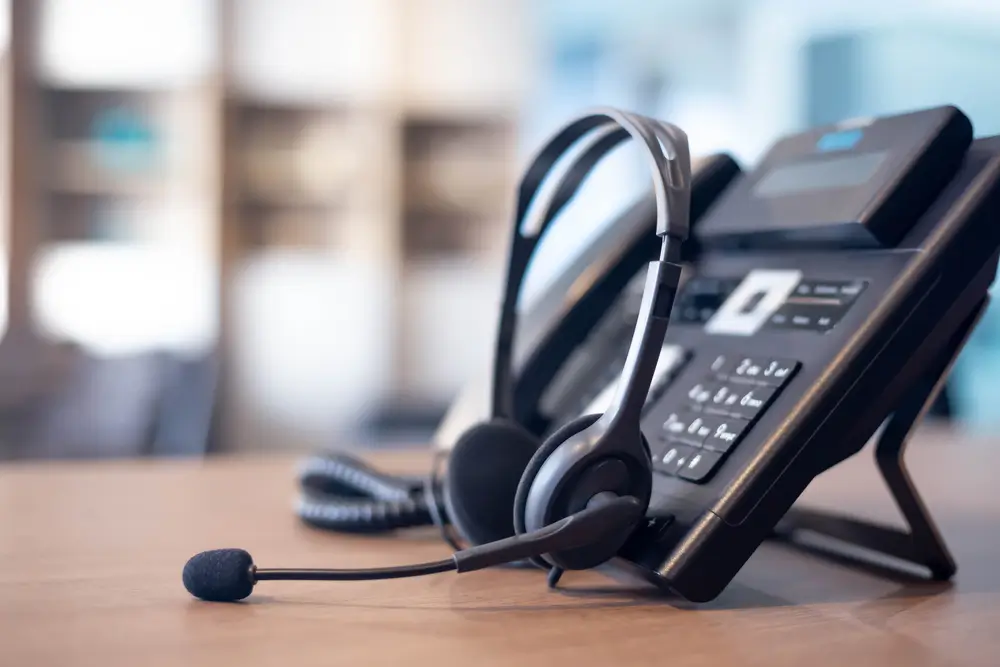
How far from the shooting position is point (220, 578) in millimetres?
464

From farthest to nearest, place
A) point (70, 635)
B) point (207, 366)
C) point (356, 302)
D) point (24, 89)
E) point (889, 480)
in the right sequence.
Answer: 1. point (356, 302)
2. point (24, 89)
3. point (207, 366)
4. point (889, 480)
5. point (70, 635)

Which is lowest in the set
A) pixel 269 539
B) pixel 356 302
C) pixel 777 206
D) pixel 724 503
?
pixel 356 302

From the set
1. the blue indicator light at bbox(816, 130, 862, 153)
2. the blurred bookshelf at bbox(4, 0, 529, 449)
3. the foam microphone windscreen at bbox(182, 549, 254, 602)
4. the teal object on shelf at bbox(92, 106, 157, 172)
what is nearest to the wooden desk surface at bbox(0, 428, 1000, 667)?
the foam microphone windscreen at bbox(182, 549, 254, 602)

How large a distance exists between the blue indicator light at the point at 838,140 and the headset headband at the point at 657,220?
0.13 meters

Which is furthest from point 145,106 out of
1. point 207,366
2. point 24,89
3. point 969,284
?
point 969,284

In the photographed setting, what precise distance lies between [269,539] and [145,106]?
3.19 metres

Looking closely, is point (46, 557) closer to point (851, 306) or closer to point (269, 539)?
point (269, 539)

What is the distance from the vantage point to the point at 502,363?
621mm

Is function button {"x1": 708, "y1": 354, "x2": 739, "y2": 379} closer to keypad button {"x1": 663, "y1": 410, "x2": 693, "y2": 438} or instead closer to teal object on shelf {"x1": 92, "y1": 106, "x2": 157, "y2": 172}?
keypad button {"x1": 663, "y1": 410, "x2": 693, "y2": 438}

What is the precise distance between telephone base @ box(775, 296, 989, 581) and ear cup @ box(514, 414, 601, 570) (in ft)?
0.57

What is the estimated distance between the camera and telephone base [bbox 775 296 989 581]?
518mm

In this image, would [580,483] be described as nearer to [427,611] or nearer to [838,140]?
[427,611]

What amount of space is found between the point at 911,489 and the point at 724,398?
110 mm

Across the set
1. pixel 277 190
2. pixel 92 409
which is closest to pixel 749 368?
pixel 92 409
